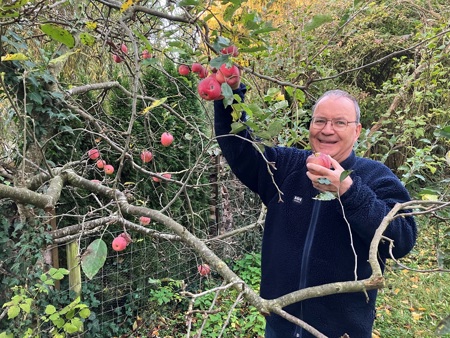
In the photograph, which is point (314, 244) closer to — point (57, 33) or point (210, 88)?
point (210, 88)

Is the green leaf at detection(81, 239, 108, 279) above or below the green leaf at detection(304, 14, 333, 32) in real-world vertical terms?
below

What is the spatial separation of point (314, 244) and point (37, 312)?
153cm

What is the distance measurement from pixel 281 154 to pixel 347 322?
739 mm

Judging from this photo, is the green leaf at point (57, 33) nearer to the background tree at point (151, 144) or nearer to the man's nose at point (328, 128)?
the background tree at point (151, 144)

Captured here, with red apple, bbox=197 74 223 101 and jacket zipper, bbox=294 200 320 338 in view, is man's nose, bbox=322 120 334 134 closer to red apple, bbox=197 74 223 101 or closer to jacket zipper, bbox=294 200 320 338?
jacket zipper, bbox=294 200 320 338

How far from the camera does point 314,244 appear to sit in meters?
1.46

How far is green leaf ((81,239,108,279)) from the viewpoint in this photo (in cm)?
85

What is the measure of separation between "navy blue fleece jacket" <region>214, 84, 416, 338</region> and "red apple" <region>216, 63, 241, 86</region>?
0.58ft

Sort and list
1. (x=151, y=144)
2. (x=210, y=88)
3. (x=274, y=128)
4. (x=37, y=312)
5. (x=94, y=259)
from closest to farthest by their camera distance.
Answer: (x=94, y=259) → (x=274, y=128) → (x=210, y=88) → (x=37, y=312) → (x=151, y=144)

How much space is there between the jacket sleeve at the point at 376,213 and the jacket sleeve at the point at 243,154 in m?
0.36

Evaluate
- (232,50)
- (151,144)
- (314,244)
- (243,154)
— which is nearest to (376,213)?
(314,244)

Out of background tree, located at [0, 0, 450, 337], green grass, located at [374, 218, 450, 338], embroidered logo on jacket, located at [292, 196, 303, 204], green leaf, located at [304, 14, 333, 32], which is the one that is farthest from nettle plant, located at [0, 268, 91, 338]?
→ green grass, located at [374, 218, 450, 338]

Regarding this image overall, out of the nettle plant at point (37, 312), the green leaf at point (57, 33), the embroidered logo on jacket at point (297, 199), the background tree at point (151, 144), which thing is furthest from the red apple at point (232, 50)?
the nettle plant at point (37, 312)

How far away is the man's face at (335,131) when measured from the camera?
4.86 feet
